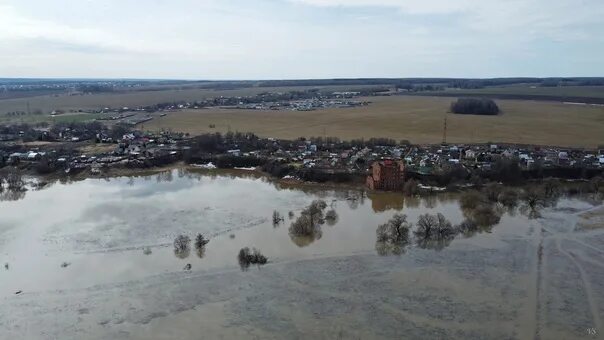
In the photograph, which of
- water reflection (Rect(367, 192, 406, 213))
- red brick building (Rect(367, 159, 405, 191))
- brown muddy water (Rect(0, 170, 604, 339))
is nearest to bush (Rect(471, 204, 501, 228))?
brown muddy water (Rect(0, 170, 604, 339))

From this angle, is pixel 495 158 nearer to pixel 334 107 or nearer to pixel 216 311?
pixel 216 311

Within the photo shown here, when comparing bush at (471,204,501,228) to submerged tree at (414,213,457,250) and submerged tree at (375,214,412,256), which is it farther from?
submerged tree at (375,214,412,256)

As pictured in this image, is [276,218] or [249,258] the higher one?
[276,218]

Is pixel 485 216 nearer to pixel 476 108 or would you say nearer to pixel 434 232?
pixel 434 232

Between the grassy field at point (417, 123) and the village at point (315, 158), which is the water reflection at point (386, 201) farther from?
the grassy field at point (417, 123)

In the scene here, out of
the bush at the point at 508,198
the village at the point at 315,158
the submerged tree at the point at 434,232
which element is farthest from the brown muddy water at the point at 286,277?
the village at the point at 315,158

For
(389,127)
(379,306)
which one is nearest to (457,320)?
(379,306)

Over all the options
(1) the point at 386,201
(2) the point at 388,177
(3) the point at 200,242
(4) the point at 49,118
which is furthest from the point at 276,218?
(4) the point at 49,118
